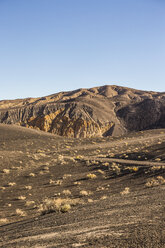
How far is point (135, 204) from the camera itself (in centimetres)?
773

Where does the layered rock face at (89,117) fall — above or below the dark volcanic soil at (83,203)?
above

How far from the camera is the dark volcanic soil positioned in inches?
195

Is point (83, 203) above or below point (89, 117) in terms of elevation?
below

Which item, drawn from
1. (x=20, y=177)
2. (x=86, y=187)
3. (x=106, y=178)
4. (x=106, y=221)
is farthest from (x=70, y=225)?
(x=20, y=177)

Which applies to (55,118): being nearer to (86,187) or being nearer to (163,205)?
(86,187)

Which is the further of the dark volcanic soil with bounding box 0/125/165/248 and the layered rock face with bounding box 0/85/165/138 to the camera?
the layered rock face with bounding box 0/85/165/138

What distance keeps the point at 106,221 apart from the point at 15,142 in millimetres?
37622

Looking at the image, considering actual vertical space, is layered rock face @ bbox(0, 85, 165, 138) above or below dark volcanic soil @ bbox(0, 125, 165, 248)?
above

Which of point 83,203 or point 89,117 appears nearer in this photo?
point 83,203

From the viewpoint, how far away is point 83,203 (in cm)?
994

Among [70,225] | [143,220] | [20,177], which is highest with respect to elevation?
[143,220]

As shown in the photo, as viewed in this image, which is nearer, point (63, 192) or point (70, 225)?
point (70, 225)

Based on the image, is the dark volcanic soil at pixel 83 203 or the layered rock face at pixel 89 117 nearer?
the dark volcanic soil at pixel 83 203

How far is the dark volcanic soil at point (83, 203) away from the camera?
16.2ft
